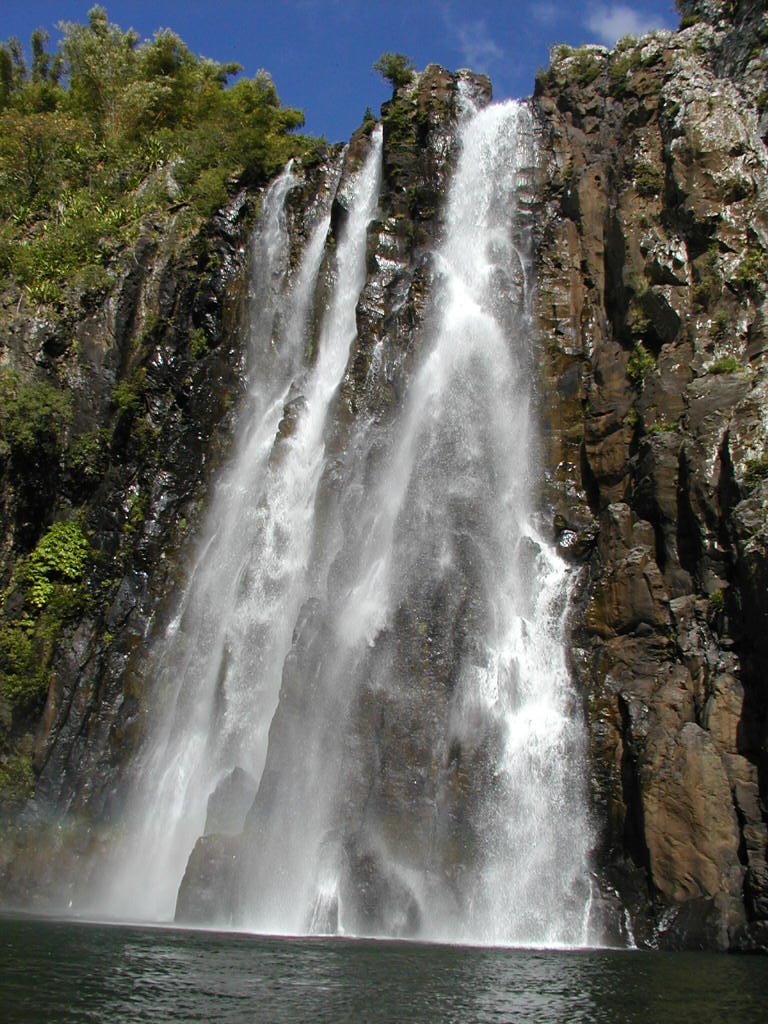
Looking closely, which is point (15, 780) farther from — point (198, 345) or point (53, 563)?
point (198, 345)

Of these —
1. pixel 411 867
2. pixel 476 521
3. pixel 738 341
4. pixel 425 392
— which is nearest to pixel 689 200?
pixel 738 341

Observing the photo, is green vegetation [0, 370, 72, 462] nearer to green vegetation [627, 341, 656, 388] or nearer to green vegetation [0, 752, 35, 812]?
green vegetation [0, 752, 35, 812]

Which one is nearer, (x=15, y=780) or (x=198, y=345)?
(x=15, y=780)

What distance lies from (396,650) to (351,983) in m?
9.92

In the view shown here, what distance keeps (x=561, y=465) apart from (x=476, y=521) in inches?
121

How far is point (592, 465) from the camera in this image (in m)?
24.5

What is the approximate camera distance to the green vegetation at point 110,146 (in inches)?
1538

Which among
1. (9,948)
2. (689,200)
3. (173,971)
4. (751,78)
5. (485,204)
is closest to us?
(173,971)

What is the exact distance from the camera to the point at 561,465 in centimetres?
2514

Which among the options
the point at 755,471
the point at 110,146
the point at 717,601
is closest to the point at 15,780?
the point at 717,601

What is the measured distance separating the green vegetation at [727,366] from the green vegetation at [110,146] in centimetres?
2235

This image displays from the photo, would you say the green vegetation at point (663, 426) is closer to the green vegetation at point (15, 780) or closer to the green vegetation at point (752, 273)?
the green vegetation at point (752, 273)

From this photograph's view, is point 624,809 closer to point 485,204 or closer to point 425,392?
point 425,392

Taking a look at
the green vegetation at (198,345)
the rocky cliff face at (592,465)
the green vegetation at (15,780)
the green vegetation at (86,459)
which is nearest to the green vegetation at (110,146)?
the rocky cliff face at (592,465)
